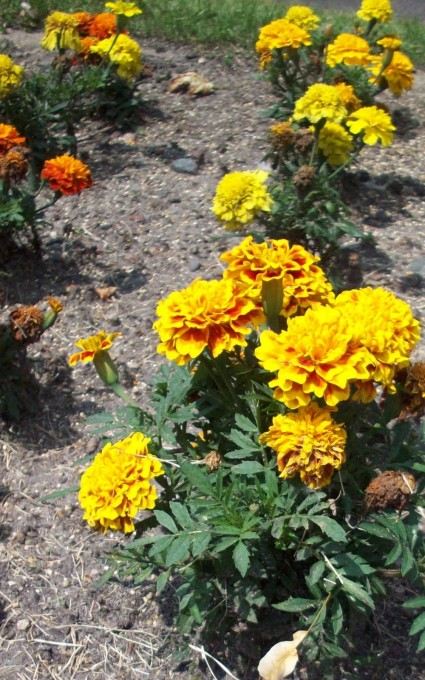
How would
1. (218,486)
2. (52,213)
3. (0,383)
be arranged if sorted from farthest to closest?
(52,213) < (0,383) < (218,486)

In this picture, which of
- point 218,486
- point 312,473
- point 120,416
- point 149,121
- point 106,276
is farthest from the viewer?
point 149,121

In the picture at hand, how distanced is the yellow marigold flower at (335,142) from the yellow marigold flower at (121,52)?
4.71 feet

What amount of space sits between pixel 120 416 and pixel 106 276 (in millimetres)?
1598

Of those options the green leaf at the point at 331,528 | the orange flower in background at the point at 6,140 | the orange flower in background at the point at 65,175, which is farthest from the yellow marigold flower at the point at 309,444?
the orange flower in background at the point at 6,140

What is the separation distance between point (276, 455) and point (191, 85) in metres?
3.74

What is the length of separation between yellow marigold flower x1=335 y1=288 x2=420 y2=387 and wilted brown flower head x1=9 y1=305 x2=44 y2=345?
1.34 metres

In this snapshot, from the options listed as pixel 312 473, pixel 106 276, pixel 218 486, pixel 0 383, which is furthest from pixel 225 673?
pixel 106 276

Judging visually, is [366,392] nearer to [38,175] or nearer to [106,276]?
[106,276]

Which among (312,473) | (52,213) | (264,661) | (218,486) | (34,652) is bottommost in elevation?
(34,652)

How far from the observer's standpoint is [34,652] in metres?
2.60

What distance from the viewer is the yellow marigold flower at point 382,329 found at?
6.02 feet

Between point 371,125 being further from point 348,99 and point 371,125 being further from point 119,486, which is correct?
point 119,486

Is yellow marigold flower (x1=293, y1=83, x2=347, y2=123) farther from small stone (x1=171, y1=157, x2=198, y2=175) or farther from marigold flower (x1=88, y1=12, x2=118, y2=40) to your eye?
marigold flower (x1=88, y1=12, x2=118, y2=40)

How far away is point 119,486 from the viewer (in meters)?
2.02
